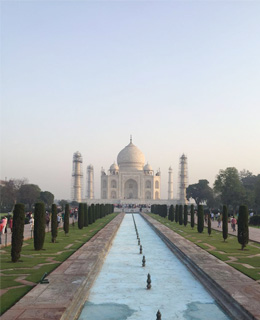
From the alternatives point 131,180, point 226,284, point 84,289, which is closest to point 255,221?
point 226,284

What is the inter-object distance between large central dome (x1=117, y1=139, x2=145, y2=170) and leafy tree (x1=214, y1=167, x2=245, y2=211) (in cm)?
2997

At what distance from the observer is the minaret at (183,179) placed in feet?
217

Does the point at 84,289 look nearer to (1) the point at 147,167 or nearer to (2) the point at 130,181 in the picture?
(2) the point at 130,181

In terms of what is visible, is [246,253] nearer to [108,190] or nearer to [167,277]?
[167,277]

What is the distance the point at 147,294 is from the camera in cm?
765

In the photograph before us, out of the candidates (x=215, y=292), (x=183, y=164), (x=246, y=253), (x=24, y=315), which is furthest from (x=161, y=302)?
(x=183, y=164)

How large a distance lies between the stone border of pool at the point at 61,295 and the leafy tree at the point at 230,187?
34.4m

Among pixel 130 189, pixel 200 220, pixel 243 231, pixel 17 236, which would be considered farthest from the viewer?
pixel 130 189

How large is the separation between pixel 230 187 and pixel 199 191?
79.3 feet

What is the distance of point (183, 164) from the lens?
67.6 metres

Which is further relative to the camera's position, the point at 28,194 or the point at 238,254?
the point at 28,194

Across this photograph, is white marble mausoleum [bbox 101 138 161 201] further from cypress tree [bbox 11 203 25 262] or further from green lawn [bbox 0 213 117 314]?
cypress tree [bbox 11 203 25 262]

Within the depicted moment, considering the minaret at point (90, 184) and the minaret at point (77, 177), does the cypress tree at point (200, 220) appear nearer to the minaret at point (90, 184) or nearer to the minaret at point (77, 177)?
the minaret at point (77, 177)

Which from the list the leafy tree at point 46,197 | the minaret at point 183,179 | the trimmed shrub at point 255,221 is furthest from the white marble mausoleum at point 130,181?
the trimmed shrub at point 255,221
